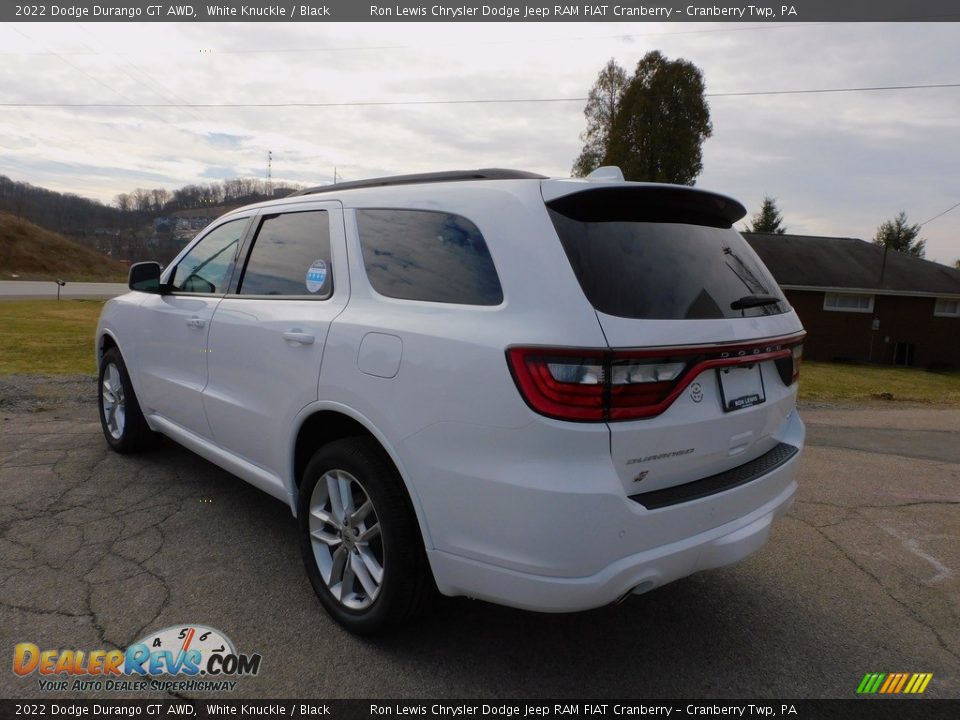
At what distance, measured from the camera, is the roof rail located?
8.52ft

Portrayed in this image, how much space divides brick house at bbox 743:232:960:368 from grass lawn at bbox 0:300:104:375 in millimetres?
26976

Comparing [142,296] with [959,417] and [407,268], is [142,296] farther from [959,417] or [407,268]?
[959,417]

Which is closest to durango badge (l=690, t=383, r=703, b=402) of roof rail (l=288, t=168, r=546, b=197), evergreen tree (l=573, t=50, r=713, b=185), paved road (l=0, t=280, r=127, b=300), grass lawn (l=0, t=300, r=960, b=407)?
roof rail (l=288, t=168, r=546, b=197)

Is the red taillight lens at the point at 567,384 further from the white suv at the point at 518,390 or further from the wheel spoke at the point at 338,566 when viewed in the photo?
the wheel spoke at the point at 338,566

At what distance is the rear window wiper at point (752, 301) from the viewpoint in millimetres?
2482

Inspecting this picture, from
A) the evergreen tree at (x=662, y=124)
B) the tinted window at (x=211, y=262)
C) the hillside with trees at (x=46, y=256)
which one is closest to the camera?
the tinted window at (x=211, y=262)

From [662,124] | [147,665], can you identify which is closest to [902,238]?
[662,124]

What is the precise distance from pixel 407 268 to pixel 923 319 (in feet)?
113

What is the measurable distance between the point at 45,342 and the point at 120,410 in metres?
9.54

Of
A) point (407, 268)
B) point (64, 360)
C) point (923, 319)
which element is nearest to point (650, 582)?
point (407, 268)

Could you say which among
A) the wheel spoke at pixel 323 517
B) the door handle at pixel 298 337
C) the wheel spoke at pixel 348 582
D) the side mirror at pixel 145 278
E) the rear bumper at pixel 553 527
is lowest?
the wheel spoke at pixel 348 582

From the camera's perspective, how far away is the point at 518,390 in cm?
202

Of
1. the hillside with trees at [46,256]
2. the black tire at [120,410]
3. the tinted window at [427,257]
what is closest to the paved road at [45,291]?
the black tire at [120,410]

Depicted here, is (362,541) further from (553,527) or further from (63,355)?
(63,355)
